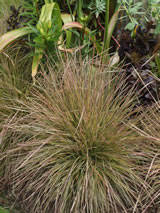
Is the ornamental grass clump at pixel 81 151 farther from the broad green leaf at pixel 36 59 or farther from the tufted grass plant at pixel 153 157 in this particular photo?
the broad green leaf at pixel 36 59

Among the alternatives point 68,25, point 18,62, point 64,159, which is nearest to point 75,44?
point 68,25

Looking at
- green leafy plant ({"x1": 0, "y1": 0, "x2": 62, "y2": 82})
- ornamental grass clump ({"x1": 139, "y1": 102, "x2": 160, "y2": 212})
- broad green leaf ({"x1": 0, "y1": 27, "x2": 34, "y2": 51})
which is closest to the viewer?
ornamental grass clump ({"x1": 139, "y1": 102, "x2": 160, "y2": 212})

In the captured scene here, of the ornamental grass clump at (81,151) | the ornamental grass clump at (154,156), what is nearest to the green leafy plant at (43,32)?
the ornamental grass clump at (81,151)

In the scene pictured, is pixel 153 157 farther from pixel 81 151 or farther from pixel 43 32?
pixel 43 32

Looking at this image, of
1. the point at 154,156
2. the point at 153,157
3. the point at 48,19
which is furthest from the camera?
the point at 48,19

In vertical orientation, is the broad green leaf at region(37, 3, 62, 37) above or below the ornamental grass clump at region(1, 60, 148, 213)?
above

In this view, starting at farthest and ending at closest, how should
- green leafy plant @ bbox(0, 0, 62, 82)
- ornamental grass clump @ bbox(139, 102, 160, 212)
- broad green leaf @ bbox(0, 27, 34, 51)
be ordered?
broad green leaf @ bbox(0, 27, 34, 51), green leafy plant @ bbox(0, 0, 62, 82), ornamental grass clump @ bbox(139, 102, 160, 212)

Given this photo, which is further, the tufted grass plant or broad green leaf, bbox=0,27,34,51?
broad green leaf, bbox=0,27,34,51

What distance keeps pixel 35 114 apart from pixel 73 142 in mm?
301

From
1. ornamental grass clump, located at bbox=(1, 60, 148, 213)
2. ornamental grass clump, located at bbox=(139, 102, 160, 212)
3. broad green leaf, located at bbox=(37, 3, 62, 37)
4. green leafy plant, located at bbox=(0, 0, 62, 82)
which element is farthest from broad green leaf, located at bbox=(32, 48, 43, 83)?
ornamental grass clump, located at bbox=(139, 102, 160, 212)

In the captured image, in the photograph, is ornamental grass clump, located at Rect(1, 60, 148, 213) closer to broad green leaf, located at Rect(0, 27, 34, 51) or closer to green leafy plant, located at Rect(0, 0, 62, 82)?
green leafy plant, located at Rect(0, 0, 62, 82)

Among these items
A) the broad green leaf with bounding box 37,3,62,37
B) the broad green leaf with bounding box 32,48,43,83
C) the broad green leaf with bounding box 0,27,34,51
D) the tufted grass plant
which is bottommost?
the tufted grass plant

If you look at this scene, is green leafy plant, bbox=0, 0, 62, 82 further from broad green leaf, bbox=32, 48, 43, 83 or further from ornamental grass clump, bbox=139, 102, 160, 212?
ornamental grass clump, bbox=139, 102, 160, 212

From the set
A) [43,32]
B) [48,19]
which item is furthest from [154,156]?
[48,19]
